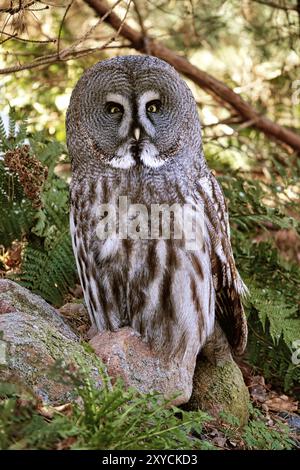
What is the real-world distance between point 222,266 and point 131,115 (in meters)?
1.06

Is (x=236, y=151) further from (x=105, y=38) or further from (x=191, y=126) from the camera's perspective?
(x=191, y=126)

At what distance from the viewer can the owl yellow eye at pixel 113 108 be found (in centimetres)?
420

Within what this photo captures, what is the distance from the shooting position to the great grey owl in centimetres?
414

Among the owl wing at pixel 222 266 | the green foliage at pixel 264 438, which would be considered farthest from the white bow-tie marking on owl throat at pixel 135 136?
the green foliage at pixel 264 438

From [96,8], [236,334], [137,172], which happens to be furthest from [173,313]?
[96,8]

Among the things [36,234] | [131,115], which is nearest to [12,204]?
[36,234]

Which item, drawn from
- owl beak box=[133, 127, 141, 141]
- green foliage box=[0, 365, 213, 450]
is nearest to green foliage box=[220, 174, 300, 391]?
owl beak box=[133, 127, 141, 141]

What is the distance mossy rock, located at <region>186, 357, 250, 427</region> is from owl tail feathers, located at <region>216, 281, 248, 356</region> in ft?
0.56

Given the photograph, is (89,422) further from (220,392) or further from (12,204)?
(12,204)

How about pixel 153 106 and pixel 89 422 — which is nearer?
pixel 89 422

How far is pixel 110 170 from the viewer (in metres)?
4.27

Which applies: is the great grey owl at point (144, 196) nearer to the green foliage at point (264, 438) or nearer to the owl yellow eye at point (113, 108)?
the owl yellow eye at point (113, 108)

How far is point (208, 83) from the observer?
7449 mm
